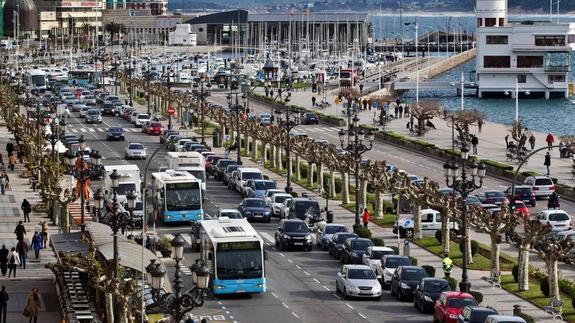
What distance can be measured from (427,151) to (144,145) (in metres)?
18.0

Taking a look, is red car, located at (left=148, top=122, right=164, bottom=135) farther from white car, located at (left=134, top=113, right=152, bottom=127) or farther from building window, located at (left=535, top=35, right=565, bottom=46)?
building window, located at (left=535, top=35, right=565, bottom=46)

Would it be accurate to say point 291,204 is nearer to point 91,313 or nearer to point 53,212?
point 53,212

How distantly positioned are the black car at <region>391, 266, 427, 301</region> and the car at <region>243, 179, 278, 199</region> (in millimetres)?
22351

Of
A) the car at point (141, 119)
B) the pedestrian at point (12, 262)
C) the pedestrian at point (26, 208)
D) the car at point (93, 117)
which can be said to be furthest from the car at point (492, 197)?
the car at point (93, 117)

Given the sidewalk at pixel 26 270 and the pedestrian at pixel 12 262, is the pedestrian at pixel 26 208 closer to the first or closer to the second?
the sidewalk at pixel 26 270

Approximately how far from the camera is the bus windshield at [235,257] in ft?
166

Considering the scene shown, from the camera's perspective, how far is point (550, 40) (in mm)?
158000

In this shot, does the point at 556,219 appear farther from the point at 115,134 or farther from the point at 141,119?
the point at 141,119

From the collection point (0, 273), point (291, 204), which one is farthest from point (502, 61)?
point (0, 273)

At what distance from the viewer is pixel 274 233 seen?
65.1 metres

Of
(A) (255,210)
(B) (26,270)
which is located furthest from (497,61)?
(B) (26,270)

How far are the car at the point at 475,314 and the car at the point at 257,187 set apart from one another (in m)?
29.2

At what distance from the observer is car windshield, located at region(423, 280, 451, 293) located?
158 feet

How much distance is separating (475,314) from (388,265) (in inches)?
373
